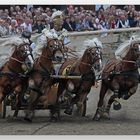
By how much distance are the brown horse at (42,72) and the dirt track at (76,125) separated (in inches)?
25.0

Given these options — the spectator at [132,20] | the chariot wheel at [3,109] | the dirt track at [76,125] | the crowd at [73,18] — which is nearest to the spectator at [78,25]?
the crowd at [73,18]

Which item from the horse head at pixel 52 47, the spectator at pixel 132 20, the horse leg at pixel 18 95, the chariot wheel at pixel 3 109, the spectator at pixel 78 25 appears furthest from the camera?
the spectator at pixel 132 20

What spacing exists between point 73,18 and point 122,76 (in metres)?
5.88

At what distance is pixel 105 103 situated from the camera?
12797 mm

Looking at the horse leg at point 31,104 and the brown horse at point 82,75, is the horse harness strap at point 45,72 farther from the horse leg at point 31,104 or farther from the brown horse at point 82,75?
the brown horse at point 82,75

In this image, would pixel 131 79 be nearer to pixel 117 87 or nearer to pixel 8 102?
pixel 117 87

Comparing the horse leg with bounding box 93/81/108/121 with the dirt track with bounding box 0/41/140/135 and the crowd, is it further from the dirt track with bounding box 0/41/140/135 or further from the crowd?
the crowd

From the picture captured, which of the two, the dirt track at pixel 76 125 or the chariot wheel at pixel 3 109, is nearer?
the dirt track at pixel 76 125

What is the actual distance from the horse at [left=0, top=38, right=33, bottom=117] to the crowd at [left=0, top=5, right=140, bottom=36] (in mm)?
3565

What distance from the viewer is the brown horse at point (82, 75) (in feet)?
39.4

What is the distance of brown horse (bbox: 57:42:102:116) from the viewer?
473 inches

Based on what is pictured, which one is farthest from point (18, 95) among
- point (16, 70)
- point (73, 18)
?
point (73, 18)

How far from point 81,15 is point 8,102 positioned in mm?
6291

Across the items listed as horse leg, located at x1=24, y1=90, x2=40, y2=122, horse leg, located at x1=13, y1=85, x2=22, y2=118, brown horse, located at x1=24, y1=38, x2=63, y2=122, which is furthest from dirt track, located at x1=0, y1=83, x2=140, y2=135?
brown horse, located at x1=24, y1=38, x2=63, y2=122
